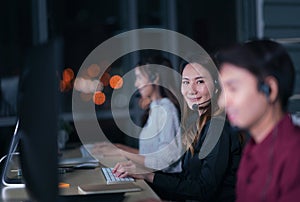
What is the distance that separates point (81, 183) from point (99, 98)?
14.0 feet

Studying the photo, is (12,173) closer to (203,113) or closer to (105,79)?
(203,113)

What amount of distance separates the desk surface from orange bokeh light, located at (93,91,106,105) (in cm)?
367

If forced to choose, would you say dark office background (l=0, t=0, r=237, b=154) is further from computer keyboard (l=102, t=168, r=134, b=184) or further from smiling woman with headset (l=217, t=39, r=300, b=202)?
smiling woman with headset (l=217, t=39, r=300, b=202)

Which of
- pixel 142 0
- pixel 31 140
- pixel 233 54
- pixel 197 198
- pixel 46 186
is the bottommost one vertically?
pixel 197 198

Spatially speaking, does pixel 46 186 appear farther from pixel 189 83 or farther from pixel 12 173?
pixel 12 173

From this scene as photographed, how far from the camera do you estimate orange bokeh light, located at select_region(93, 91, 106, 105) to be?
653 centimetres

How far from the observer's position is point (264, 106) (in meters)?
1.38

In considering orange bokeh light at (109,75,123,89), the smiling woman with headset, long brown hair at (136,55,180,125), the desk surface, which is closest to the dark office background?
orange bokeh light at (109,75,123,89)

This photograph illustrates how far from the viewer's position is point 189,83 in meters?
2.37

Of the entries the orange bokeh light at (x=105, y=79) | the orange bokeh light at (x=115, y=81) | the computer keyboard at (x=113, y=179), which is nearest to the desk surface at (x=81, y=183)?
the computer keyboard at (x=113, y=179)

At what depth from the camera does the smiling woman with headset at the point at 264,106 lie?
4.38 ft

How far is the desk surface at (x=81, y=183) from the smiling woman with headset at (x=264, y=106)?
677 mm

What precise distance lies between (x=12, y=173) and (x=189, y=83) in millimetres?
976

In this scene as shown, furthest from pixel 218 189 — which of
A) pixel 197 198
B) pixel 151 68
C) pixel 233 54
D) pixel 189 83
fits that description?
pixel 151 68
